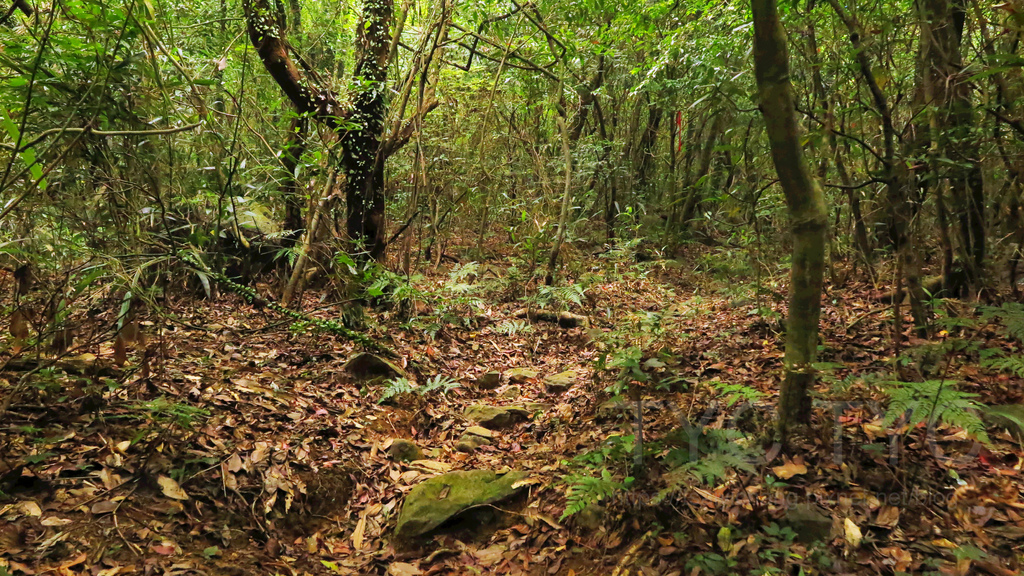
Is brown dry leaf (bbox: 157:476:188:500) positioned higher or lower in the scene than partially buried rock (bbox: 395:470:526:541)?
higher

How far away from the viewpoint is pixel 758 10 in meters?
2.55

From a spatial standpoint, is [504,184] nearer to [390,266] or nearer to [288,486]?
[390,266]

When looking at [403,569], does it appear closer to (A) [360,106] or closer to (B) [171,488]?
(B) [171,488]

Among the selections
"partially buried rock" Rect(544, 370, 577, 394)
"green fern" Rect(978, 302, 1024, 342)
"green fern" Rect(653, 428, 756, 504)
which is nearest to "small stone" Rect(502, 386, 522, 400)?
"partially buried rock" Rect(544, 370, 577, 394)

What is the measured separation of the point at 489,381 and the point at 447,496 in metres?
2.06

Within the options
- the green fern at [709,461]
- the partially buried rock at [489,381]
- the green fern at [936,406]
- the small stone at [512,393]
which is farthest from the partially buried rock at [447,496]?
the green fern at [936,406]

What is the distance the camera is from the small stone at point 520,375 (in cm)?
557

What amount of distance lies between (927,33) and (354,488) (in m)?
4.89

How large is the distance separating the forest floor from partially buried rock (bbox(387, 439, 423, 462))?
64 mm

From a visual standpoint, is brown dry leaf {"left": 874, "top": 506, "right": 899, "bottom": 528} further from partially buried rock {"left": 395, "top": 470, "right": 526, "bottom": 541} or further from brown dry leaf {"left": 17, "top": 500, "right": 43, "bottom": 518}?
brown dry leaf {"left": 17, "top": 500, "right": 43, "bottom": 518}

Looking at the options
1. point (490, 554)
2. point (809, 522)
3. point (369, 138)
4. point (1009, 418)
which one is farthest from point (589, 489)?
point (369, 138)

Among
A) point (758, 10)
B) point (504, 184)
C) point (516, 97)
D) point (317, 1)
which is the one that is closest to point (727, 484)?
point (758, 10)

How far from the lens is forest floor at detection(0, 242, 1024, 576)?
251cm

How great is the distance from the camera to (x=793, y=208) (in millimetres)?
2775
